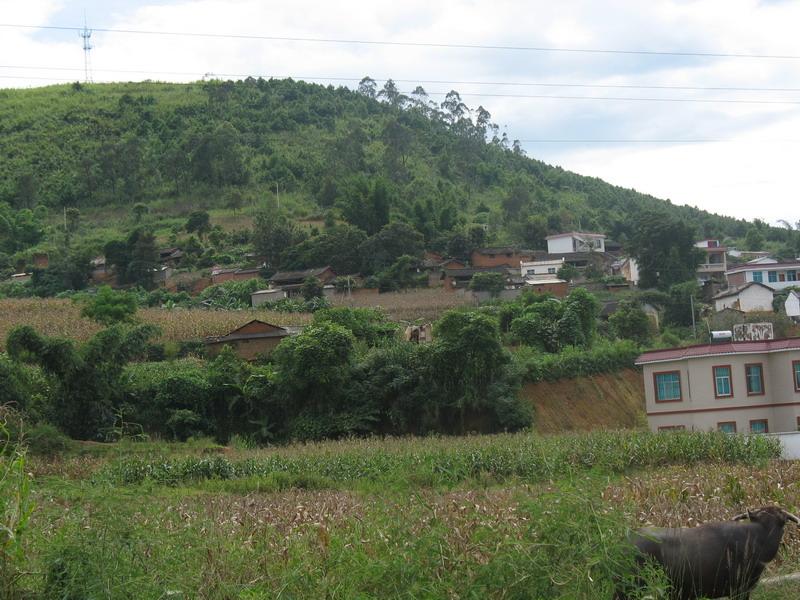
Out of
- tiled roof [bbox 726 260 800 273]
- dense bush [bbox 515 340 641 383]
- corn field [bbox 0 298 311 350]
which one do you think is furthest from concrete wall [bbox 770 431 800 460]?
tiled roof [bbox 726 260 800 273]

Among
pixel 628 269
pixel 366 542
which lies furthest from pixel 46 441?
pixel 628 269

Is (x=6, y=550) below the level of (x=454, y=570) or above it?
above

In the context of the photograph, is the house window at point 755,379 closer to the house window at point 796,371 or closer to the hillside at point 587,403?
the house window at point 796,371

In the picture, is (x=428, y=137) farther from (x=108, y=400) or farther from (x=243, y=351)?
(x=108, y=400)

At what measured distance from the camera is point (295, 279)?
198 ft

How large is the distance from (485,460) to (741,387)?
10660 mm

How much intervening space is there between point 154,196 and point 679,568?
79.3 meters

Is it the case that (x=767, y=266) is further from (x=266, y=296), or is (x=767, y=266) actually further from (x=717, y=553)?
(x=717, y=553)

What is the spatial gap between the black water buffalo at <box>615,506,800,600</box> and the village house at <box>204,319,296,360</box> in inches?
1302

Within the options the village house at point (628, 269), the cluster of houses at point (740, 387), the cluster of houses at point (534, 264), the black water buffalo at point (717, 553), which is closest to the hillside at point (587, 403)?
the cluster of houses at point (740, 387)

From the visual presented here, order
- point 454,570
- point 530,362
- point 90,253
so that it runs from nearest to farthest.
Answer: point 454,570, point 530,362, point 90,253

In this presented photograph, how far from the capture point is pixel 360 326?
1662 inches

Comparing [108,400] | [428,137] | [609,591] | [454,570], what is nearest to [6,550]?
[454,570]

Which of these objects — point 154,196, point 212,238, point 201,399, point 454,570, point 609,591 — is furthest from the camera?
point 154,196
